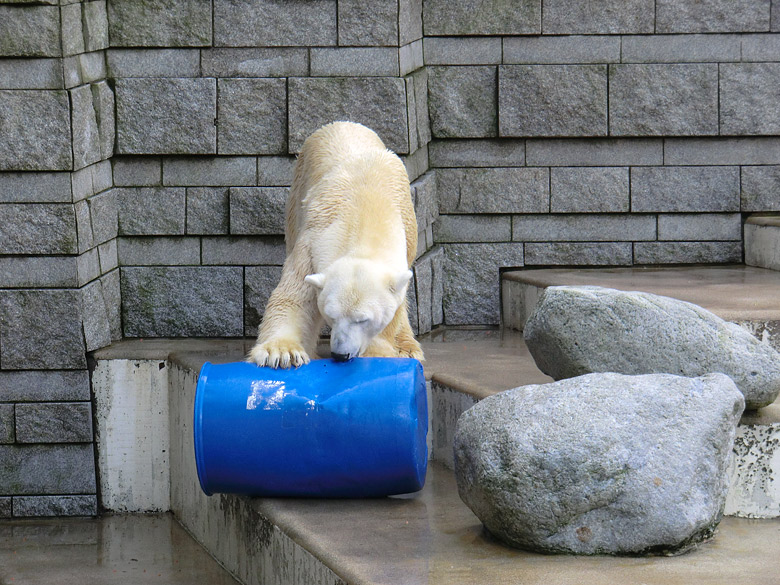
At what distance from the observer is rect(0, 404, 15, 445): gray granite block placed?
539 cm

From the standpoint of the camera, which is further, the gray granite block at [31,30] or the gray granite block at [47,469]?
the gray granite block at [47,469]

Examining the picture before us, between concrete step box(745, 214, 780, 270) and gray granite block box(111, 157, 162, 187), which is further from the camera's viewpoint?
concrete step box(745, 214, 780, 270)

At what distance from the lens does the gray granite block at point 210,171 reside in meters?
5.70

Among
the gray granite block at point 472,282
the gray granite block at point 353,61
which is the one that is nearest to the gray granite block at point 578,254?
the gray granite block at point 472,282

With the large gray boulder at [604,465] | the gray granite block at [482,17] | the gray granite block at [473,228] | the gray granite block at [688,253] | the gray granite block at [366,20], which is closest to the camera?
the large gray boulder at [604,465]

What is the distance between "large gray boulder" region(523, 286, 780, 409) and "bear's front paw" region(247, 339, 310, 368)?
3.03 ft

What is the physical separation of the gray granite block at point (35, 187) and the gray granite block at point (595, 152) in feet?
8.87

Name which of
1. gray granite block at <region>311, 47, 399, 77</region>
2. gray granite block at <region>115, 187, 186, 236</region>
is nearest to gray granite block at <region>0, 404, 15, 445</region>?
gray granite block at <region>115, 187, 186, 236</region>

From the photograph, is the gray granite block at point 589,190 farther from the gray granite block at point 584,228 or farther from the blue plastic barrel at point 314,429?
the blue plastic barrel at point 314,429

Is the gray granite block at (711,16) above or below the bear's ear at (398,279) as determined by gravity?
above

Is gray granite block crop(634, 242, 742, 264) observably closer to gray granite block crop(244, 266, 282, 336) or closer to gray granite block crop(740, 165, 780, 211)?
gray granite block crop(740, 165, 780, 211)

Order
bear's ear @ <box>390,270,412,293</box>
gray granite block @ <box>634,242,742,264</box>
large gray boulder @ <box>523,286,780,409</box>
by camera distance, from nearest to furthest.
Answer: large gray boulder @ <box>523,286,780,409</box>
bear's ear @ <box>390,270,412,293</box>
gray granite block @ <box>634,242,742,264</box>

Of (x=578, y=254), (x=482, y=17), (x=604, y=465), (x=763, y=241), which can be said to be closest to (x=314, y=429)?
(x=604, y=465)

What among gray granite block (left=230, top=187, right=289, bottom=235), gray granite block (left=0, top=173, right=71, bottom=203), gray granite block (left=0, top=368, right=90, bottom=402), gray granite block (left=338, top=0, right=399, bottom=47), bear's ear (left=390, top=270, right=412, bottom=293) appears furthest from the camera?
gray granite block (left=230, top=187, right=289, bottom=235)
